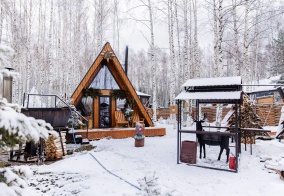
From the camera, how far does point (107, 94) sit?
13.7m

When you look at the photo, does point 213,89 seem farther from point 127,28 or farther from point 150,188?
point 127,28

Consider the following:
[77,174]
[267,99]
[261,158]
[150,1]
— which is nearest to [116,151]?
[77,174]

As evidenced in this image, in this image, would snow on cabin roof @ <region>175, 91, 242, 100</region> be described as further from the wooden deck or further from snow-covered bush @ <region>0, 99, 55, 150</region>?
the wooden deck

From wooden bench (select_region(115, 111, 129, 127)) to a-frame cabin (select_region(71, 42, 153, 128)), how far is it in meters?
0.30

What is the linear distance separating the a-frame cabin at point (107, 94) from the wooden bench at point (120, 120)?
11.8 inches

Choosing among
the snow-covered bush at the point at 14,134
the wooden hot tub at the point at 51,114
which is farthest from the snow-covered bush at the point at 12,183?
the wooden hot tub at the point at 51,114

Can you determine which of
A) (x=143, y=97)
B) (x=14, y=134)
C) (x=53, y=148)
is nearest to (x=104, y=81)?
(x=53, y=148)

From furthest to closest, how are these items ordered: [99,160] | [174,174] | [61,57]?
[61,57]
[99,160]
[174,174]

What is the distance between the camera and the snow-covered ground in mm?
5268

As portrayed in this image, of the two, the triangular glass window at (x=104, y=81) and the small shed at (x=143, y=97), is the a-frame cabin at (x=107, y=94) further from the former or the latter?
the small shed at (x=143, y=97)

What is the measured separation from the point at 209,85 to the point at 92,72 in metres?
7.13

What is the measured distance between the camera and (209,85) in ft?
23.8

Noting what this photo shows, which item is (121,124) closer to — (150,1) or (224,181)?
(224,181)

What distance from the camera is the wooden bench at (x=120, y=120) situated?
13359mm
